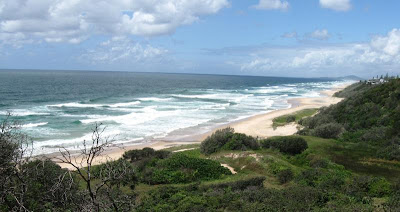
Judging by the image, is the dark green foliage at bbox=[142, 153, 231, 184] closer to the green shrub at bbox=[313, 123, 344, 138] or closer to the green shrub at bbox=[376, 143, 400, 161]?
the green shrub at bbox=[376, 143, 400, 161]

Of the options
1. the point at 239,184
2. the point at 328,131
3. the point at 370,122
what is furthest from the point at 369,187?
the point at 370,122

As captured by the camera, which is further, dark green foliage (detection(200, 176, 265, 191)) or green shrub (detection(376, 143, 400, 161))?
green shrub (detection(376, 143, 400, 161))

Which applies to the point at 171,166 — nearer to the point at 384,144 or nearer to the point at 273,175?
the point at 273,175

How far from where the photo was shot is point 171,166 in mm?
17109

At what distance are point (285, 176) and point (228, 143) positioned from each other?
313 inches

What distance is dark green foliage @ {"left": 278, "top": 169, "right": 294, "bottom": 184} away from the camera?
15180 millimetres

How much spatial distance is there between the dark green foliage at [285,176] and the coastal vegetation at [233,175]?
0.05 metres

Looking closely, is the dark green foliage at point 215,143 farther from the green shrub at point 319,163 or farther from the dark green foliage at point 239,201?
the dark green foliage at point 239,201

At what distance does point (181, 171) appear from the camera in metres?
16.6

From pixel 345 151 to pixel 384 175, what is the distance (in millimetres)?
5205

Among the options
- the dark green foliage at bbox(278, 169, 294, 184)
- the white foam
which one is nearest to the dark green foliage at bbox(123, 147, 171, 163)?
the dark green foliage at bbox(278, 169, 294, 184)

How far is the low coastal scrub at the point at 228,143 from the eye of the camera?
22625 millimetres

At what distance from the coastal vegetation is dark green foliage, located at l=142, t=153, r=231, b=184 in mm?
49

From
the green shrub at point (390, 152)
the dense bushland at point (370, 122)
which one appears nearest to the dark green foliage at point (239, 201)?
the green shrub at point (390, 152)
